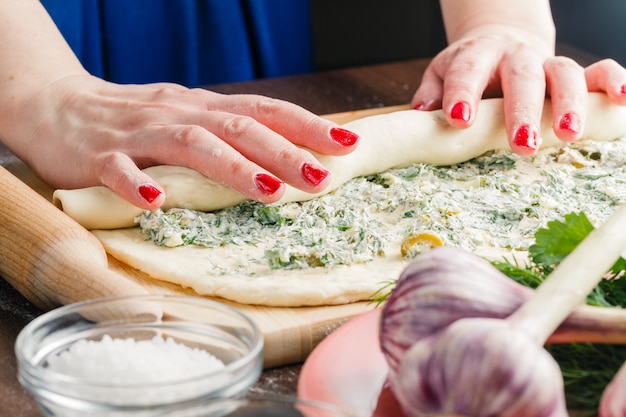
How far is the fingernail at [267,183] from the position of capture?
55.3 inches

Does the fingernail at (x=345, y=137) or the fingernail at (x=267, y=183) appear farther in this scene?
the fingernail at (x=345, y=137)

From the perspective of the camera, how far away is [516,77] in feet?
5.82

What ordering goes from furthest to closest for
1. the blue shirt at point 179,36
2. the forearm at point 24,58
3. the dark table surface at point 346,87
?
the blue shirt at point 179,36
the dark table surface at point 346,87
the forearm at point 24,58

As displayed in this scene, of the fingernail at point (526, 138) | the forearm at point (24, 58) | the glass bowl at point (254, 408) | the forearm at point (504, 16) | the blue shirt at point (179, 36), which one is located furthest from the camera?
the blue shirt at point (179, 36)

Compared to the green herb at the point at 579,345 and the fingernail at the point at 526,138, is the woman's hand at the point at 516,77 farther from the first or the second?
the green herb at the point at 579,345

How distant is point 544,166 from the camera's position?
167 centimetres

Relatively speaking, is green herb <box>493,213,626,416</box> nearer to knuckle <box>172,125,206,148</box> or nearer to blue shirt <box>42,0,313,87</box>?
knuckle <box>172,125,206,148</box>

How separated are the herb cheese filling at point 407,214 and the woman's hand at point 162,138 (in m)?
0.05

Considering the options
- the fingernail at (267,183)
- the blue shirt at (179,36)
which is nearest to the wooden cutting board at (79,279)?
the fingernail at (267,183)

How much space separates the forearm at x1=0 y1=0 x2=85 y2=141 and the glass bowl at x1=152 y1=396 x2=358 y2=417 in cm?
108

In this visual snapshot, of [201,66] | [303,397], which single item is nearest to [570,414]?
[303,397]

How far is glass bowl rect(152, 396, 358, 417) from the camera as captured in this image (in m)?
0.79

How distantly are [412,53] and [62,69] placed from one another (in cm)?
189

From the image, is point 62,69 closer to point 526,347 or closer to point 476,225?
point 476,225
